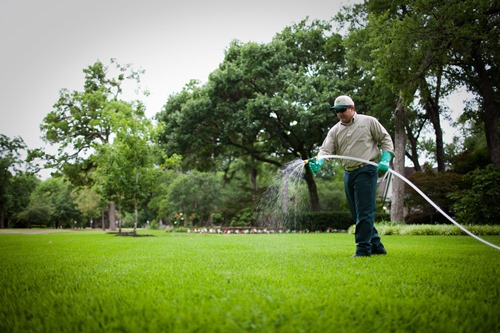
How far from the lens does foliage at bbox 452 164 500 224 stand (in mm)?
12133

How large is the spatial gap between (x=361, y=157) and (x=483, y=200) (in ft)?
36.1

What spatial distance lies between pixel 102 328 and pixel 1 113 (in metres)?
14.6

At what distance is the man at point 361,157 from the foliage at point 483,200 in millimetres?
10300

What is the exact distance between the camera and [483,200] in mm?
12445

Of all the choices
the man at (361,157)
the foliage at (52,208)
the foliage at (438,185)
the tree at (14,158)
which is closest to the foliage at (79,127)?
the tree at (14,158)

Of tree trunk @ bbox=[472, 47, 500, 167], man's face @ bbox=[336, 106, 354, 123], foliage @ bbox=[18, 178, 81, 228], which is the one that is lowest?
foliage @ bbox=[18, 178, 81, 228]

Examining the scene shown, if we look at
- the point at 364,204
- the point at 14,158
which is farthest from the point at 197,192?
the point at 364,204

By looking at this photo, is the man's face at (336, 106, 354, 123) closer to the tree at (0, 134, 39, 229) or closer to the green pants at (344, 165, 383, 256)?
the green pants at (344, 165, 383, 256)

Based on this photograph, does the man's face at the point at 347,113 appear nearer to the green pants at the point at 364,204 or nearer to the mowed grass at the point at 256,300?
the green pants at the point at 364,204

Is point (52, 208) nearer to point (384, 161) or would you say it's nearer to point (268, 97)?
point (268, 97)

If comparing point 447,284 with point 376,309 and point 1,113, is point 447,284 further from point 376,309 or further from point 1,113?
point 1,113

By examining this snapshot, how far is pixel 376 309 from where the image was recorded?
73.0 inches

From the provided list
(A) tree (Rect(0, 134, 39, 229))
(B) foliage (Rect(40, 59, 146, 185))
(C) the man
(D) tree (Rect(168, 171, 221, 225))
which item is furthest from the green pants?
(D) tree (Rect(168, 171, 221, 225))

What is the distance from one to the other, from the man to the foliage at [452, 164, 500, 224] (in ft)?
33.8
